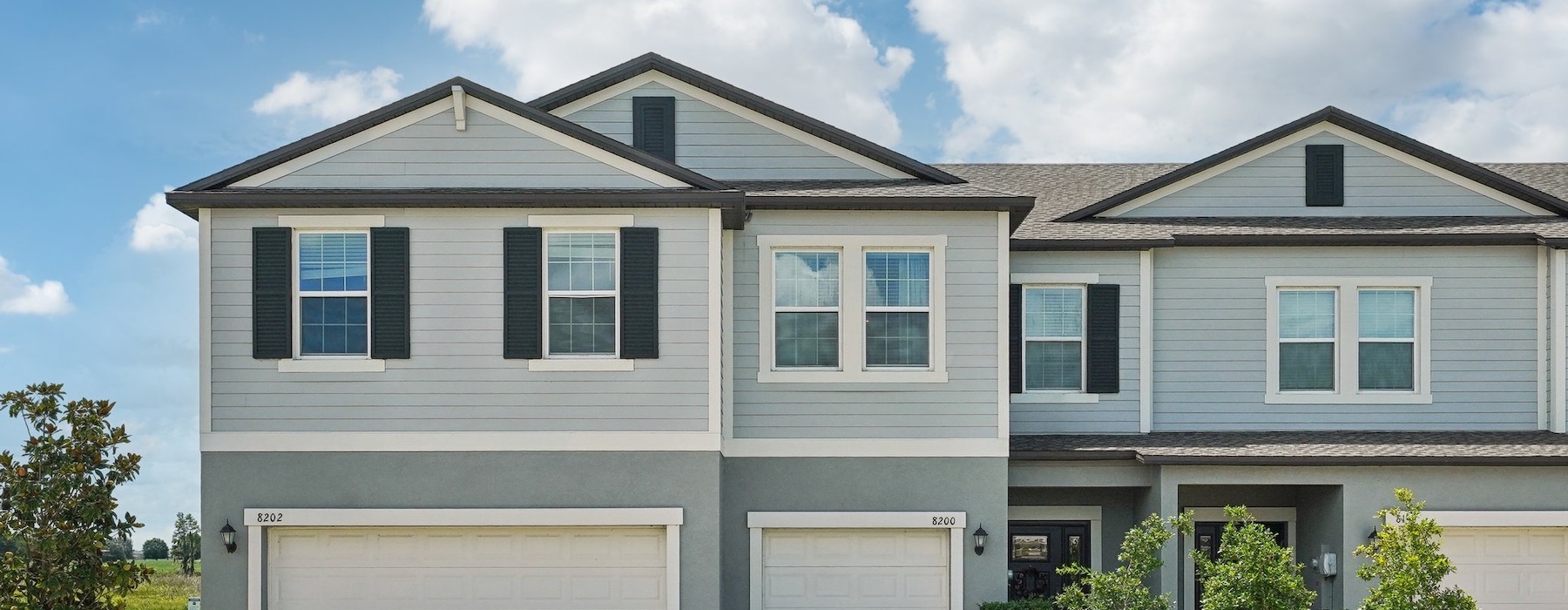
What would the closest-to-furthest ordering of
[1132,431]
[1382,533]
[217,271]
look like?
[1382,533] → [217,271] → [1132,431]

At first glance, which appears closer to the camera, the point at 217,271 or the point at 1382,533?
the point at 1382,533

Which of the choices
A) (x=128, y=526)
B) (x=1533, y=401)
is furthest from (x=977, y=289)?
(x=128, y=526)

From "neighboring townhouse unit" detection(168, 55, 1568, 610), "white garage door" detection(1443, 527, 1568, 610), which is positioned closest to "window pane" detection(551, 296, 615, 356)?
"neighboring townhouse unit" detection(168, 55, 1568, 610)

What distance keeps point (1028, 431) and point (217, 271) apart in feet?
30.1

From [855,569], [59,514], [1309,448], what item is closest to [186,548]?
[59,514]

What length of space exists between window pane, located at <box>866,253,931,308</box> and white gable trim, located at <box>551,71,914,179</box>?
1.31 m

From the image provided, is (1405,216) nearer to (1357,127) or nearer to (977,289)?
(1357,127)

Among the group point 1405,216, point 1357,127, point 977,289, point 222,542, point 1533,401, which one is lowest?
point 222,542

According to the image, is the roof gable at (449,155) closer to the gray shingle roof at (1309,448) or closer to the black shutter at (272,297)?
the black shutter at (272,297)

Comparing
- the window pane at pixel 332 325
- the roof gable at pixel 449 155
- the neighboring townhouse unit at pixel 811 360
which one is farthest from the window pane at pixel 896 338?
the window pane at pixel 332 325

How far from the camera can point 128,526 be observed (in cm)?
1346

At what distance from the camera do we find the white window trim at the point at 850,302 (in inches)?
535

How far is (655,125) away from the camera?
591 inches

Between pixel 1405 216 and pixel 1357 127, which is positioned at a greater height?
pixel 1357 127
